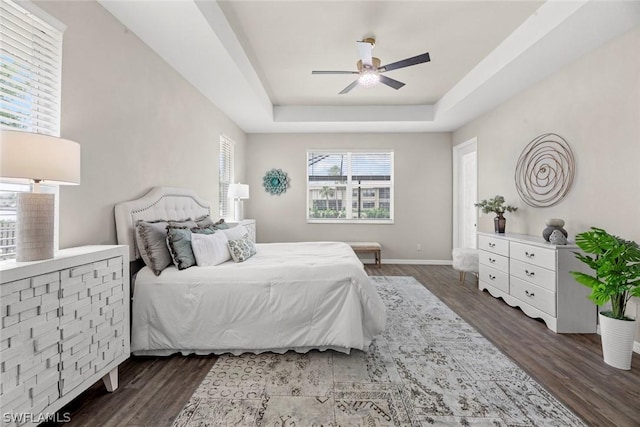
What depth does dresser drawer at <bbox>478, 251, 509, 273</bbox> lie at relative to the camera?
339 centimetres

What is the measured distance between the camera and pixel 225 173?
4816 millimetres

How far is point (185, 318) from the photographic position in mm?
2174

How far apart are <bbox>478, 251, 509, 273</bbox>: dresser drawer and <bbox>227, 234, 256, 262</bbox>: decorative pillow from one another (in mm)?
2947

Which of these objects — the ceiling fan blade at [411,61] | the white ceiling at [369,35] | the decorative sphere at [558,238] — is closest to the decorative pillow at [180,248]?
the white ceiling at [369,35]

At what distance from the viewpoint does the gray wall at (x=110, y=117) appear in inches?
74.6

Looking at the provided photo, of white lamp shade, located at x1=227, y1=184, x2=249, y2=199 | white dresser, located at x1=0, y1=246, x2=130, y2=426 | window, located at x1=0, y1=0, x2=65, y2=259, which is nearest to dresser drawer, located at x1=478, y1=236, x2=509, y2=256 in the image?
white lamp shade, located at x1=227, y1=184, x2=249, y2=199

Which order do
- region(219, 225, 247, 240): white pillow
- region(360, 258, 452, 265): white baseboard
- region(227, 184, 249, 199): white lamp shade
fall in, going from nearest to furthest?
region(219, 225, 247, 240): white pillow, region(227, 184, 249, 199): white lamp shade, region(360, 258, 452, 265): white baseboard

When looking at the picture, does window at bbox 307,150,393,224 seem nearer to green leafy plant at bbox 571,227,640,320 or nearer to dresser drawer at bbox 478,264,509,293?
dresser drawer at bbox 478,264,509,293

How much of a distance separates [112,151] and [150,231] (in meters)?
0.69

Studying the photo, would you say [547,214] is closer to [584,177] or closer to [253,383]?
[584,177]

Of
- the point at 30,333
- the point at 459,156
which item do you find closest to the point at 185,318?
the point at 30,333

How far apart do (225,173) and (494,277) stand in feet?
14.0

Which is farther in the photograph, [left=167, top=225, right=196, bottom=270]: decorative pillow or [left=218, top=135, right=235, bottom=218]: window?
[left=218, top=135, right=235, bottom=218]: window

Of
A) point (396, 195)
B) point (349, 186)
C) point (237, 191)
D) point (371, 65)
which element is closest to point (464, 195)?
point (396, 195)
